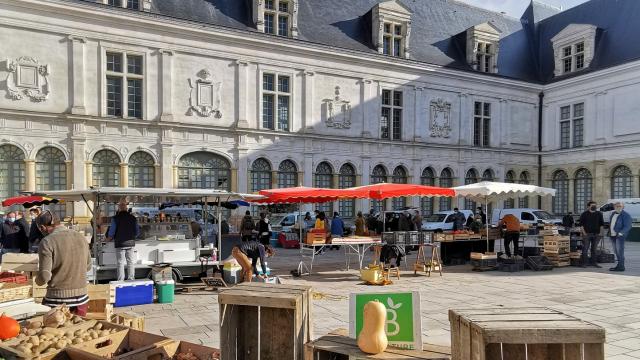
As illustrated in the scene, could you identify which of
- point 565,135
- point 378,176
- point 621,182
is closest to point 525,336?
point 378,176

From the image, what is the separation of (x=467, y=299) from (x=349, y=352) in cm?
702

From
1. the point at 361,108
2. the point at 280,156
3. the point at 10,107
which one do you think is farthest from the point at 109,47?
the point at 361,108

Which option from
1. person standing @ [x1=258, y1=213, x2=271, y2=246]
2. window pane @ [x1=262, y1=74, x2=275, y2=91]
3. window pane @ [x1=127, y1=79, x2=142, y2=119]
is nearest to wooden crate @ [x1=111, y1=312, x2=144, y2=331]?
person standing @ [x1=258, y1=213, x2=271, y2=246]

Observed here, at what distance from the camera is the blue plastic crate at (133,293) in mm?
8875

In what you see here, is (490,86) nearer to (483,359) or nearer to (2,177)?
(2,177)

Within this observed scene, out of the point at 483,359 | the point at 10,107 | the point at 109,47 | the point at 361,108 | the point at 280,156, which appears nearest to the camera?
the point at 483,359

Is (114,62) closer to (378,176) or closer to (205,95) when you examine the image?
(205,95)

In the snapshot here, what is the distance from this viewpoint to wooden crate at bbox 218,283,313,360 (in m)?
3.47

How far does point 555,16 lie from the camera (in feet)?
115

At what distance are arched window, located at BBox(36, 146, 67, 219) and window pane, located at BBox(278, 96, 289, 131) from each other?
33.6 ft

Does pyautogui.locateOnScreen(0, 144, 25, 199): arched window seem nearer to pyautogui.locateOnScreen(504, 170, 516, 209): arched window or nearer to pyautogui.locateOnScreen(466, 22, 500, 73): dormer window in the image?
pyautogui.locateOnScreen(466, 22, 500, 73): dormer window

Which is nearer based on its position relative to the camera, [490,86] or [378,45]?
[378,45]

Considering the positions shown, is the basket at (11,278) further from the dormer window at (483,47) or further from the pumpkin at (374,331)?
the dormer window at (483,47)

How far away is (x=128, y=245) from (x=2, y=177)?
13.1 meters
